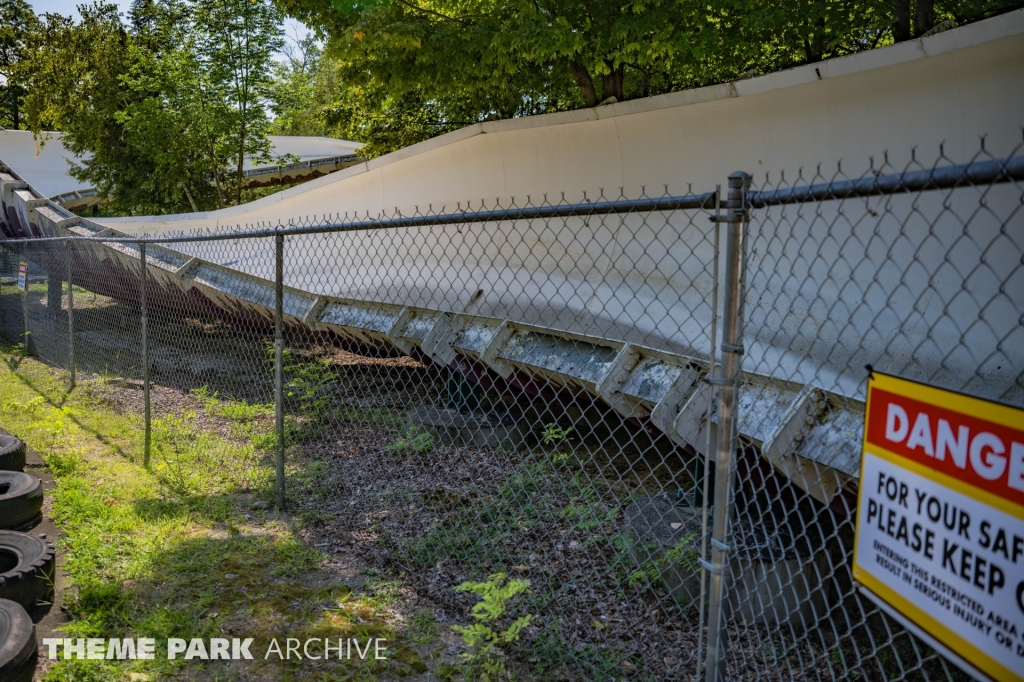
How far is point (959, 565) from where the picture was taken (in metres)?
1.45

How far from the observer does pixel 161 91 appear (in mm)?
14133

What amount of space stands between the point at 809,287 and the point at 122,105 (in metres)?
14.7

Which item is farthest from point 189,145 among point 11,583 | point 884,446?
point 884,446

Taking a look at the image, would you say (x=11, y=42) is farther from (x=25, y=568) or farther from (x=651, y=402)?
(x=651, y=402)

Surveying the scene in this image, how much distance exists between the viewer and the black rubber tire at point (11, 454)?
5660 mm

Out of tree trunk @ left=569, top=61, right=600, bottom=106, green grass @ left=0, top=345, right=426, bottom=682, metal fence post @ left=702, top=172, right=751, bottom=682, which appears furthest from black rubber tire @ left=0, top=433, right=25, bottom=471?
tree trunk @ left=569, top=61, right=600, bottom=106

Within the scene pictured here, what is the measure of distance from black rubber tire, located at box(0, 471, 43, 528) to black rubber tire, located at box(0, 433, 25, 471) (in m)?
0.48

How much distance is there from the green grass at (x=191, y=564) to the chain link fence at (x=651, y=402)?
17 cm

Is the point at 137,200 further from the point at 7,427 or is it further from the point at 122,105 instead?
the point at 7,427

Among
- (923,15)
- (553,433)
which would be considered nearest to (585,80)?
(923,15)

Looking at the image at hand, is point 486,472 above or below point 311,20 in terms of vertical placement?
below

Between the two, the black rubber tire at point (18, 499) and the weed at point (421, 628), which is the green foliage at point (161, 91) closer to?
the black rubber tire at point (18, 499)

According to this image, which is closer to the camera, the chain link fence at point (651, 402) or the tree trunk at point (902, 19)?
the chain link fence at point (651, 402)

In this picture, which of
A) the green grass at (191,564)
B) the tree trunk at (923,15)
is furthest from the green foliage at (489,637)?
the tree trunk at (923,15)
